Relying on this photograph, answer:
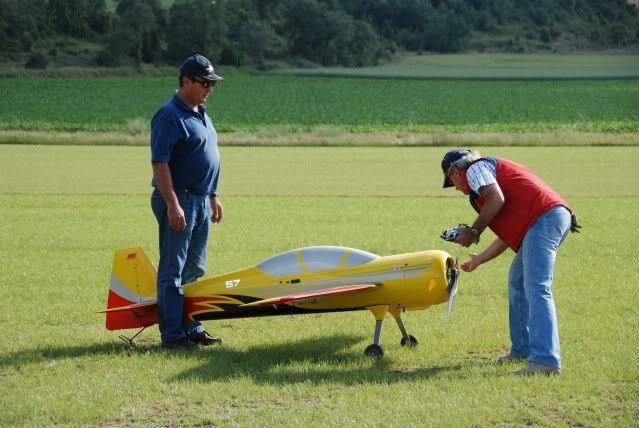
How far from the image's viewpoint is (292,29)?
136 metres

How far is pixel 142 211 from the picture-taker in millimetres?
19547

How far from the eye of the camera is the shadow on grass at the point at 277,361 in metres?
7.95

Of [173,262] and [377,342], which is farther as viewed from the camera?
[173,262]

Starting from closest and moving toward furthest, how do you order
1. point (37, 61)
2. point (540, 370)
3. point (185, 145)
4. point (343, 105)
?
point (540, 370), point (185, 145), point (343, 105), point (37, 61)

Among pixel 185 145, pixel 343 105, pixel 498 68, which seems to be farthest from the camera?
pixel 498 68

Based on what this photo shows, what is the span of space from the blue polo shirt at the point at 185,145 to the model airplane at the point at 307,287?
85 centimetres

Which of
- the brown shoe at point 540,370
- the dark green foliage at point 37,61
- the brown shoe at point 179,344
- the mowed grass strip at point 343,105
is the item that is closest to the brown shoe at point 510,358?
the brown shoe at point 540,370

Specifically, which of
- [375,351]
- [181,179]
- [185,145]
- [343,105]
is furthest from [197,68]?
[343,105]

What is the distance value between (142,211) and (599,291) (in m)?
10.3

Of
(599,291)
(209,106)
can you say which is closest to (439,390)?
(599,291)

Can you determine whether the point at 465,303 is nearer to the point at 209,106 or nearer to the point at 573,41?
the point at 209,106

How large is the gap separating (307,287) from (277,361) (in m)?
0.69

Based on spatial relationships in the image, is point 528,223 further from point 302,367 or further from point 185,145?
point 185,145

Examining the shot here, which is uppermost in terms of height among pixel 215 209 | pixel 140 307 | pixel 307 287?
pixel 215 209
